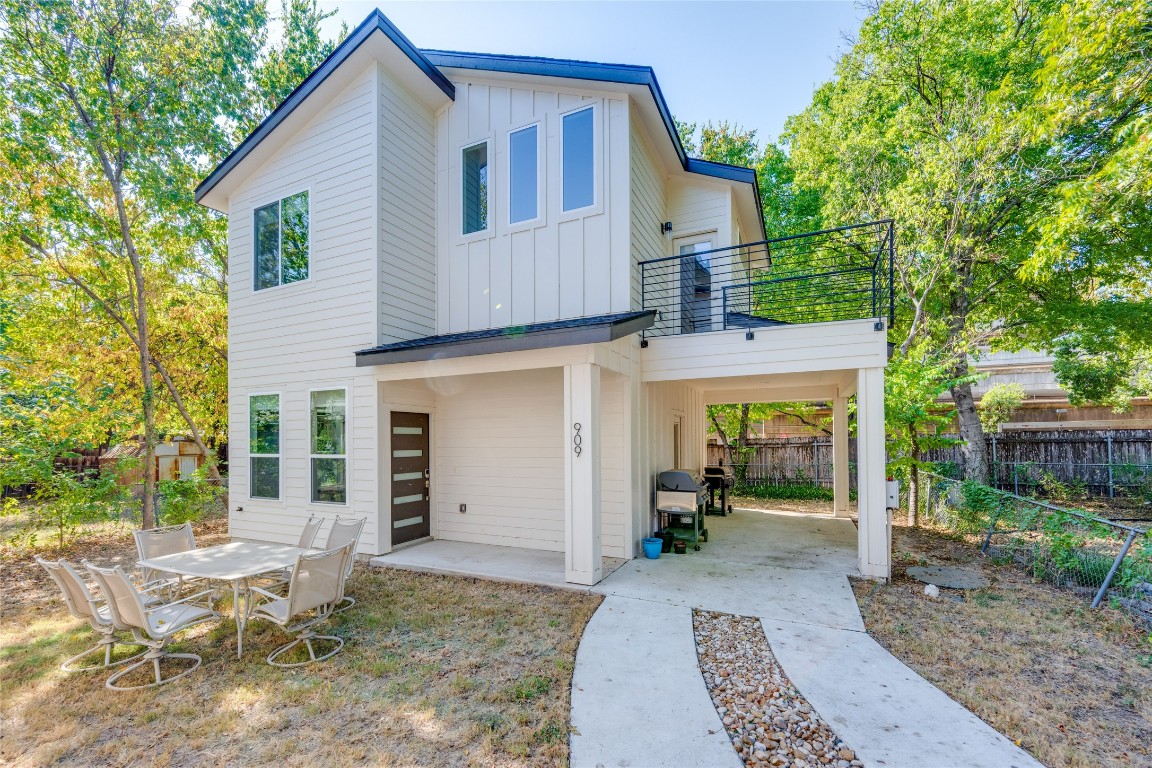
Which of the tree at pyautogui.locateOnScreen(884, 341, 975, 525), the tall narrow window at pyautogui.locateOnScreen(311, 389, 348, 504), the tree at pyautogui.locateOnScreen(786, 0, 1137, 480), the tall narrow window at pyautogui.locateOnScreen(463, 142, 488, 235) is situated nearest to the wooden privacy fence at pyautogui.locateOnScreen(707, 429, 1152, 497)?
the tree at pyautogui.locateOnScreen(786, 0, 1137, 480)

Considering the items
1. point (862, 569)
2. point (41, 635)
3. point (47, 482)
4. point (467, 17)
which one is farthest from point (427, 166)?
point (862, 569)

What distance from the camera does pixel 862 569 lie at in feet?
21.0

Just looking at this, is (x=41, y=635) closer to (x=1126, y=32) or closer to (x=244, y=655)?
(x=244, y=655)

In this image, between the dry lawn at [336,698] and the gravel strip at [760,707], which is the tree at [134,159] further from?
the gravel strip at [760,707]

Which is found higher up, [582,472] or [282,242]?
[282,242]

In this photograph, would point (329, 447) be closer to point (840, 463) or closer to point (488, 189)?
point (488, 189)

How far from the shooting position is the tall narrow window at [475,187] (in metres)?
8.30

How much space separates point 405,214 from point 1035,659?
29.8 ft

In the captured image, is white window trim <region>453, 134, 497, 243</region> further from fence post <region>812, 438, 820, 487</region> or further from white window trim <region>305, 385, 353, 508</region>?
fence post <region>812, 438, 820, 487</region>

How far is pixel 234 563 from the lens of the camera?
4.92 metres

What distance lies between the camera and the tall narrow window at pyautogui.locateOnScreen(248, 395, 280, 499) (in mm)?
8516

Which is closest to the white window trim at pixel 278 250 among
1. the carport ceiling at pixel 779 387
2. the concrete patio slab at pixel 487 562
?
the concrete patio slab at pixel 487 562

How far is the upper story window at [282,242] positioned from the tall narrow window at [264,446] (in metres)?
2.11

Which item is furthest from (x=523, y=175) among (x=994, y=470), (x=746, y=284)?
(x=994, y=470)
